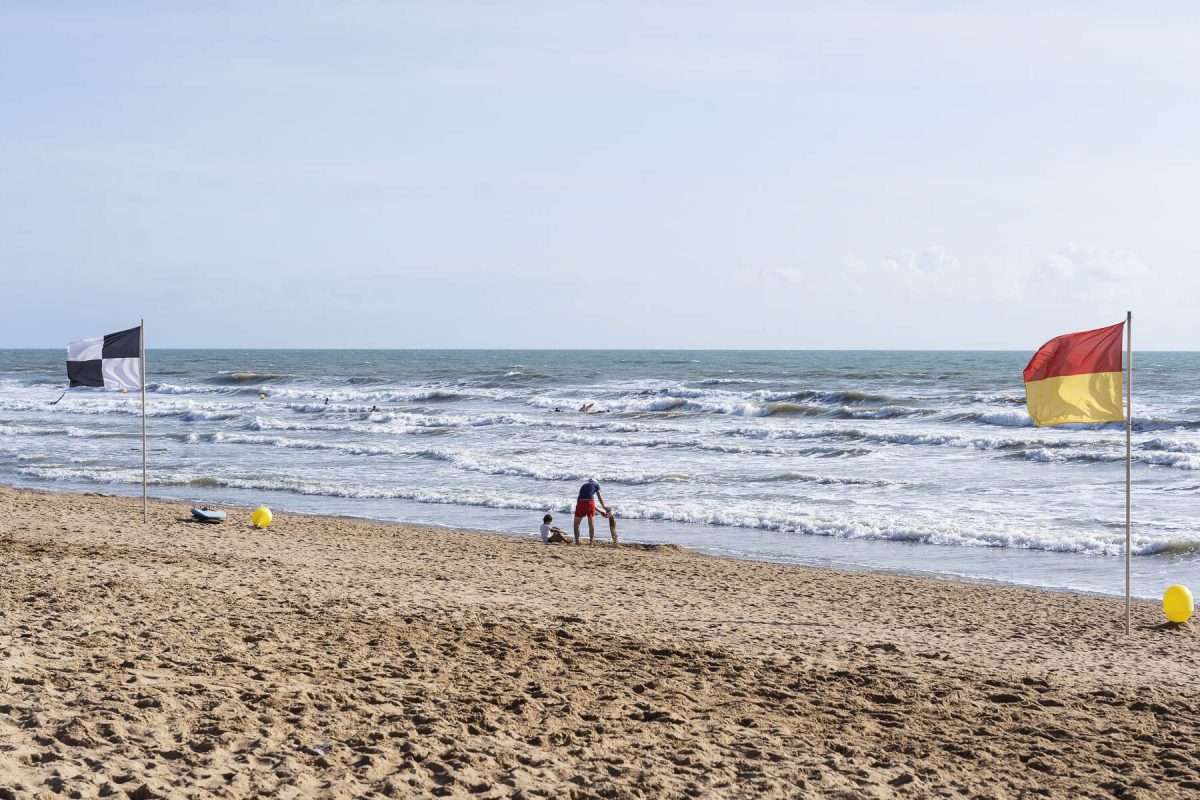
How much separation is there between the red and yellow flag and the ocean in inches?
161

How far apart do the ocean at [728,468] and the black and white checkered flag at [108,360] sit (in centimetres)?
549

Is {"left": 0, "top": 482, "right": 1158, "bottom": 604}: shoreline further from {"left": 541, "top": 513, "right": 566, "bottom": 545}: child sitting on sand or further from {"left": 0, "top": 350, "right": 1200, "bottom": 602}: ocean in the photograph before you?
{"left": 541, "top": 513, "right": 566, "bottom": 545}: child sitting on sand

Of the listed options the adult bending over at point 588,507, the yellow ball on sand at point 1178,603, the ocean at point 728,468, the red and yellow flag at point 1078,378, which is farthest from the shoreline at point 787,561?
the red and yellow flag at point 1078,378

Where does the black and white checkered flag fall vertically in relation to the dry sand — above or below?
above

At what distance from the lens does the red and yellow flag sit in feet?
31.2

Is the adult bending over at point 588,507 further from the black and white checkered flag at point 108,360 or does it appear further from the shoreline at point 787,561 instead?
the black and white checkered flag at point 108,360

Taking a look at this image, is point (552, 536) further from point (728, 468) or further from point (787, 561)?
point (728, 468)

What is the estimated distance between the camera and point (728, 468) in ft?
82.2

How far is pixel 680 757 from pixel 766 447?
2377 cm

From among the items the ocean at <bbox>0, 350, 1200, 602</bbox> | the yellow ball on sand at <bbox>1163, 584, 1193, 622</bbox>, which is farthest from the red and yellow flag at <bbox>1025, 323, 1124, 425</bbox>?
the ocean at <bbox>0, 350, 1200, 602</bbox>

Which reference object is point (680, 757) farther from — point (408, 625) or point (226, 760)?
point (408, 625)

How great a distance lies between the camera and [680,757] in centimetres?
610

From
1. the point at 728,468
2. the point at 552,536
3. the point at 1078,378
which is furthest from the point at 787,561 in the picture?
the point at 728,468

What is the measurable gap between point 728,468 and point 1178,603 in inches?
597
